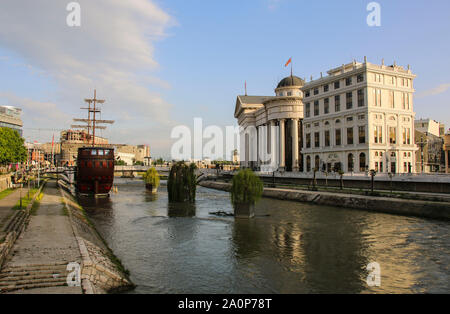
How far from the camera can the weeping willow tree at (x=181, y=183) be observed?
148 feet

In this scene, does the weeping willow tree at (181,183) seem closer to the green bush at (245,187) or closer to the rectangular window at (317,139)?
the green bush at (245,187)

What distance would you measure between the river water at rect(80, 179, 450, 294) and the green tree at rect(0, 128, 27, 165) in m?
43.6

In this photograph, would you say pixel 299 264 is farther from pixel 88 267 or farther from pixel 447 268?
pixel 88 267

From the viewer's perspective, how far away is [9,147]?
66.4 m

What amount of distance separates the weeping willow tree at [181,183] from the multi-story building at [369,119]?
39639mm

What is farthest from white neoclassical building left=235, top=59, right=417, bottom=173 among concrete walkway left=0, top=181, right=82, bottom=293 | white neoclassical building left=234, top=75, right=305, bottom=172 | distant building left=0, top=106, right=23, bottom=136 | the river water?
distant building left=0, top=106, right=23, bottom=136

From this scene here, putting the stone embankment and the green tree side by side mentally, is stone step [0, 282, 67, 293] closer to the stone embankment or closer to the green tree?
the stone embankment

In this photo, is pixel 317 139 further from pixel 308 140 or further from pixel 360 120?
pixel 360 120

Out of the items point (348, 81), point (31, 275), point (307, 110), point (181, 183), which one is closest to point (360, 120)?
point (348, 81)

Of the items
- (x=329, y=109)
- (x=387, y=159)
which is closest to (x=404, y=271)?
(x=387, y=159)

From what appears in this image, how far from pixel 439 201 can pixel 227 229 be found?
23442mm

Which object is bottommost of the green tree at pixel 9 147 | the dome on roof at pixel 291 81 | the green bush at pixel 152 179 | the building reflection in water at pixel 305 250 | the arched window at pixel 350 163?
the building reflection in water at pixel 305 250

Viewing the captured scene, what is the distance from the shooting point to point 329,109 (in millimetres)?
78062

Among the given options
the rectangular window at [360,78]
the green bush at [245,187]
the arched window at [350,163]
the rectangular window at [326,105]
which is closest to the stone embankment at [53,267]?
the green bush at [245,187]
